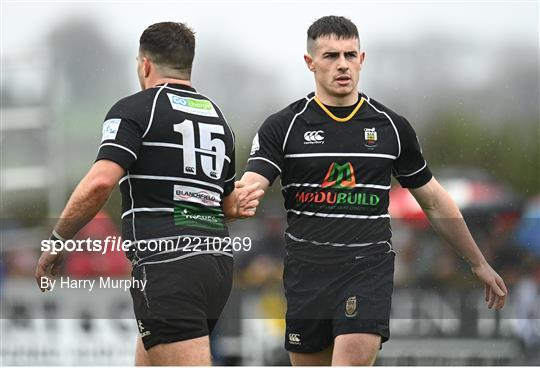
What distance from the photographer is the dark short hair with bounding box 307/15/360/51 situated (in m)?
5.55

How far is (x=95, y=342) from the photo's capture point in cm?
740

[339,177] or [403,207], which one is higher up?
[339,177]

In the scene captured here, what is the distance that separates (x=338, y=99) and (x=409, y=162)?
511 millimetres

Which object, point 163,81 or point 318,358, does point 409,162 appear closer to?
point 318,358

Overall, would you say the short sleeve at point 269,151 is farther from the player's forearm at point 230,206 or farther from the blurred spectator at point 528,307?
the blurred spectator at point 528,307

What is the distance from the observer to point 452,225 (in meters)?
5.86

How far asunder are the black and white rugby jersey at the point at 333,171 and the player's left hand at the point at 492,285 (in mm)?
621

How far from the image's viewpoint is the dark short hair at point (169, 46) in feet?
15.9

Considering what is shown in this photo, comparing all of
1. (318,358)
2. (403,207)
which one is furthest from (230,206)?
(403,207)

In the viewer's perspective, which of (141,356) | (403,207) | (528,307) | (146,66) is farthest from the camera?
(403,207)

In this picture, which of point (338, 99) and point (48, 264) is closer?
point (48, 264)

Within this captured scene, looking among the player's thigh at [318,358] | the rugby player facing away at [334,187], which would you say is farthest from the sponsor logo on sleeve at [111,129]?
the player's thigh at [318,358]

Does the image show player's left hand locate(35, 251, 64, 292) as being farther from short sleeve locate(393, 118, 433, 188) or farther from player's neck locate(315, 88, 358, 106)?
short sleeve locate(393, 118, 433, 188)

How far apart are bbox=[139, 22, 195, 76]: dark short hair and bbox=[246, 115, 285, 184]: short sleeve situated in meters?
0.80
